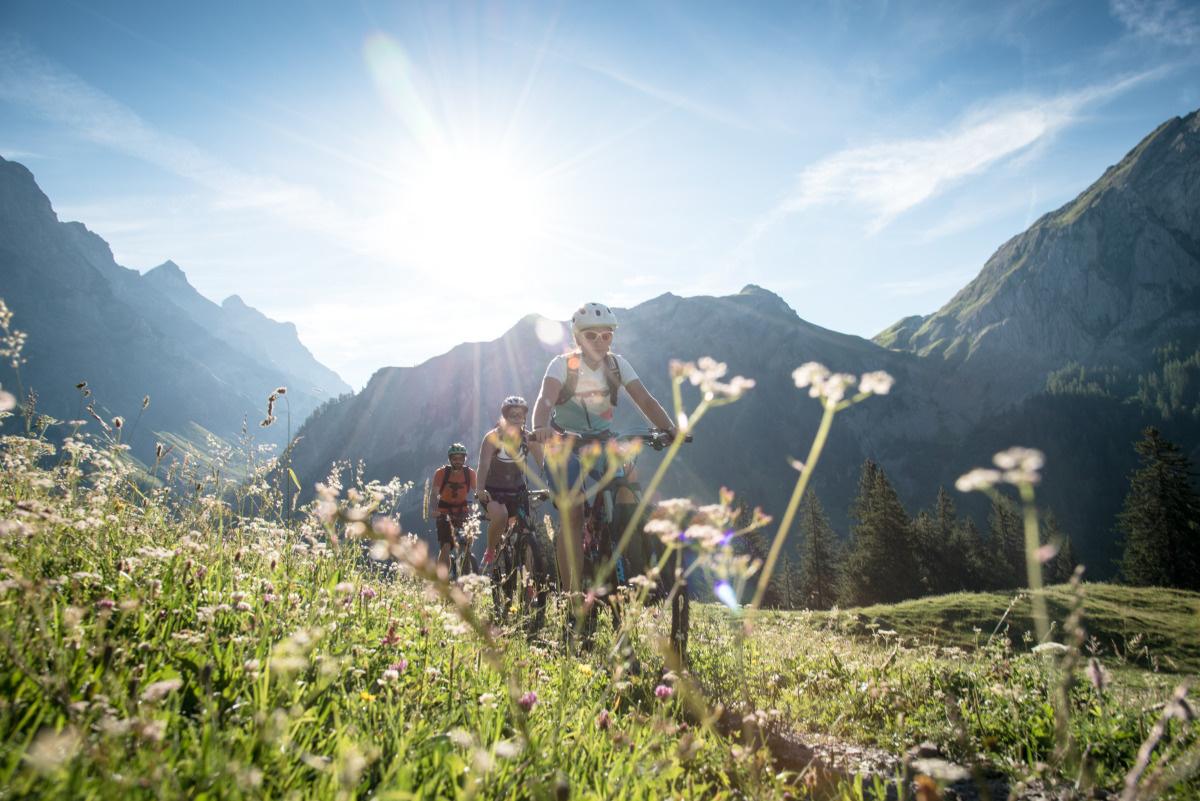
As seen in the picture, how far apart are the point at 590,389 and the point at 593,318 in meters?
0.90

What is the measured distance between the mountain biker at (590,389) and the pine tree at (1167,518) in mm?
67479

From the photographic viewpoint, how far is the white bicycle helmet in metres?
7.31

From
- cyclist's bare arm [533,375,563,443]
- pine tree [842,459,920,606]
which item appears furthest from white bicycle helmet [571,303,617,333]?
pine tree [842,459,920,606]

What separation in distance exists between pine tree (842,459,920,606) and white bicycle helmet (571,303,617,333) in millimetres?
63451

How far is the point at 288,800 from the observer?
5.26 feet

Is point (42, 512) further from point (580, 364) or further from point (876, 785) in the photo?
point (580, 364)

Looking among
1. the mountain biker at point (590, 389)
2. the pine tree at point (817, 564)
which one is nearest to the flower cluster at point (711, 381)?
the mountain biker at point (590, 389)

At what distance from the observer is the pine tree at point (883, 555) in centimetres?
6197

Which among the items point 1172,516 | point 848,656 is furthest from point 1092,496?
point 848,656

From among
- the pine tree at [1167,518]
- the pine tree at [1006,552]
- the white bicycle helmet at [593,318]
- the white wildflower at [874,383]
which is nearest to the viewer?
the white wildflower at [874,383]

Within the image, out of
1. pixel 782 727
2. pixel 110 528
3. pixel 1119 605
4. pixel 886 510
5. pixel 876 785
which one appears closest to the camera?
pixel 876 785

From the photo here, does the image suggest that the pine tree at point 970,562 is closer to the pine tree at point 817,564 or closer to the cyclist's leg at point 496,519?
the pine tree at point 817,564

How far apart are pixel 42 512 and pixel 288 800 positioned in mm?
1445

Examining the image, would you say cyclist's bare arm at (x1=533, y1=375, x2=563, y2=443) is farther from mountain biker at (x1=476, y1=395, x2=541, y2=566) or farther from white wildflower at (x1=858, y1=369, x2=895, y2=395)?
white wildflower at (x1=858, y1=369, x2=895, y2=395)
